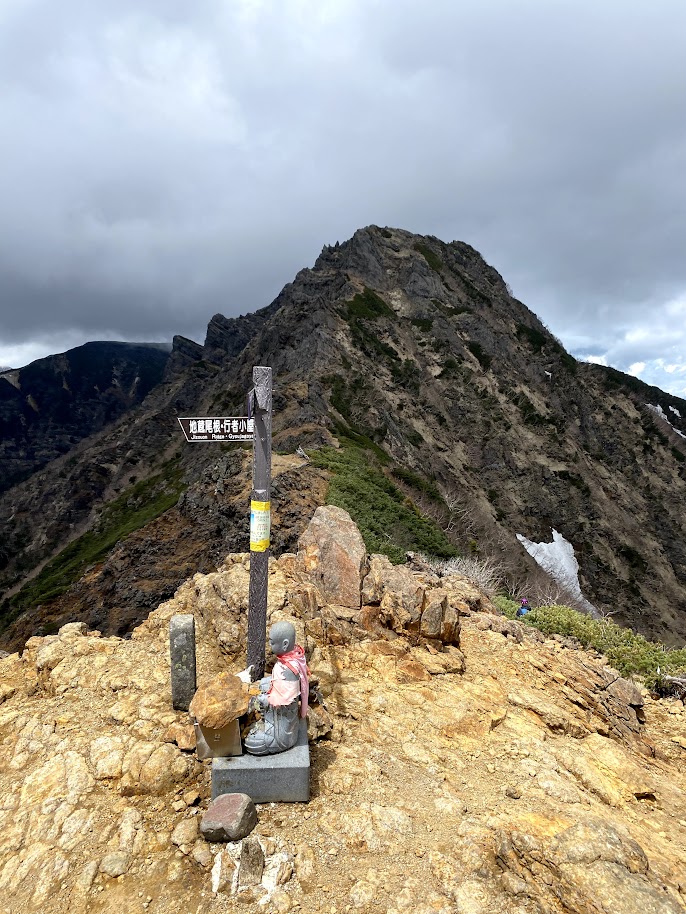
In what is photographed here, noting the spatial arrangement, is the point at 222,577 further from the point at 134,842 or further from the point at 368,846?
the point at 368,846

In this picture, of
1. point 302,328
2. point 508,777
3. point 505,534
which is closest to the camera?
point 508,777

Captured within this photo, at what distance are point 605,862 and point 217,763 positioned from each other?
11.9 feet

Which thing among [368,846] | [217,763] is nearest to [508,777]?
[368,846]

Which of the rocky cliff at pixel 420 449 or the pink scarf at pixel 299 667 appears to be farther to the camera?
the rocky cliff at pixel 420 449

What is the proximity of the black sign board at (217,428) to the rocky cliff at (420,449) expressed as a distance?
40.4 feet

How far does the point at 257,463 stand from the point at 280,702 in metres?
2.62

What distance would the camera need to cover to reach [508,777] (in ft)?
17.6

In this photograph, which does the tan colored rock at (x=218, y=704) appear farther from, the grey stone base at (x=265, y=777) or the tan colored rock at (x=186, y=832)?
the tan colored rock at (x=186, y=832)

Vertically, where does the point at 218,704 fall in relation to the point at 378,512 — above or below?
above

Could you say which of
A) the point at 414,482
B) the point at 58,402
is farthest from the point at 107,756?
the point at 58,402

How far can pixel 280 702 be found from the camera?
4.61m

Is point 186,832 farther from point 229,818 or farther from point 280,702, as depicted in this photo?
point 280,702

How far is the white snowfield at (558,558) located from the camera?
41406mm

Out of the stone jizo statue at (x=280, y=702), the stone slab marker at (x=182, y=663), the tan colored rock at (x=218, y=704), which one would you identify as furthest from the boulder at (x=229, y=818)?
the stone slab marker at (x=182, y=663)
